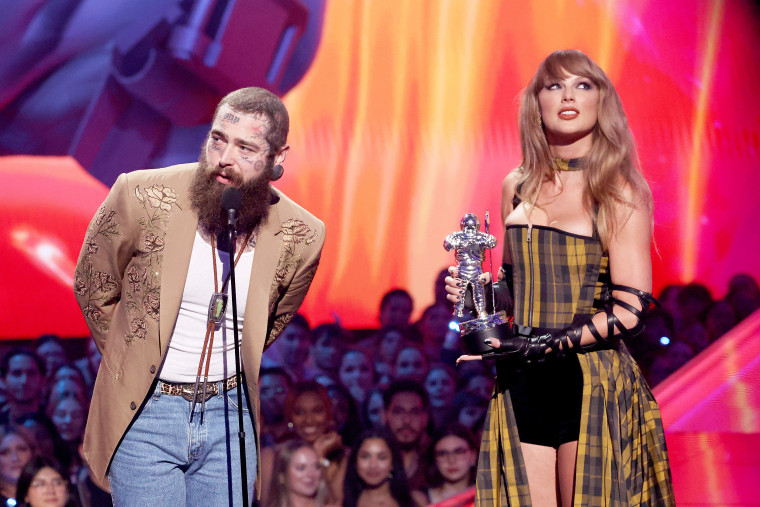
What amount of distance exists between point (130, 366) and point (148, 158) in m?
2.07

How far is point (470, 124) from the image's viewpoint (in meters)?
4.09

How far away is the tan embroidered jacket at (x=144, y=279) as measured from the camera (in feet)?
6.68

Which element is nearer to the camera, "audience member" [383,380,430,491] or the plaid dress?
the plaid dress

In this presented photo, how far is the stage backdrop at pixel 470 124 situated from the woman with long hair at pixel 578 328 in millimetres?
1714

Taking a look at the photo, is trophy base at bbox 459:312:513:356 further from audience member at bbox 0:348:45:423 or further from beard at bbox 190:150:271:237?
audience member at bbox 0:348:45:423

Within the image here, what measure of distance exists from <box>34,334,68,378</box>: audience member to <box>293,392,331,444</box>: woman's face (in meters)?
1.20

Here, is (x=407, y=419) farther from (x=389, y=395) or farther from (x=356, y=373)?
(x=356, y=373)

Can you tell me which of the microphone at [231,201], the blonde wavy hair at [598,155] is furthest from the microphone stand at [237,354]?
the blonde wavy hair at [598,155]

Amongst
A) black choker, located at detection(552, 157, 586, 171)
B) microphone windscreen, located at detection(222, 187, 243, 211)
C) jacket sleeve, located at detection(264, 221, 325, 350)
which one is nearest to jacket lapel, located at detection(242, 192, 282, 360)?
jacket sleeve, located at detection(264, 221, 325, 350)

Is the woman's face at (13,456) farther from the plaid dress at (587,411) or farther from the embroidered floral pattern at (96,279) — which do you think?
the plaid dress at (587,411)

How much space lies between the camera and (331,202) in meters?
4.01

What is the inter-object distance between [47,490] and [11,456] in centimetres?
24

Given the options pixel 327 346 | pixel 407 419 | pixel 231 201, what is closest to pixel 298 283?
pixel 231 201

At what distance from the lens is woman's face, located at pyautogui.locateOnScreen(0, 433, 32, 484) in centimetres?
372
